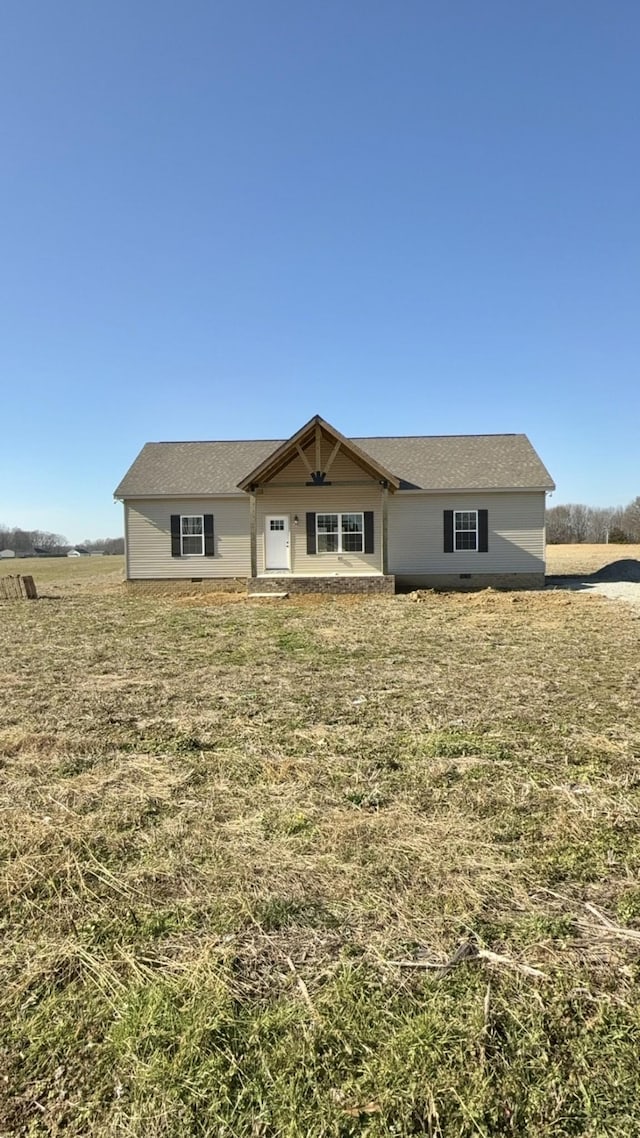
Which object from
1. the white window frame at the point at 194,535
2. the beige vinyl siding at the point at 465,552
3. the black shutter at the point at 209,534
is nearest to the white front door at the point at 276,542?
the black shutter at the point at 209,534

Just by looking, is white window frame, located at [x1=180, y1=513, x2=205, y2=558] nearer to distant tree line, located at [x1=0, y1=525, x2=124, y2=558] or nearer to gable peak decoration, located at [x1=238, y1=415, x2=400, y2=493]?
gable peak decoration, located at [x1=238, y1=415, x2=400, y2=493]

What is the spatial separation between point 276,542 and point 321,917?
660 inches

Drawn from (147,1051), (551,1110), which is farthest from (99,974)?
(551,1110)

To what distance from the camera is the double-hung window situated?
62.0 ft

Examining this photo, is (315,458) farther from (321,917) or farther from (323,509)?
(321,917)

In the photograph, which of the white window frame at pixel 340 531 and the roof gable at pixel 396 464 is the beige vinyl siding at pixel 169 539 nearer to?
the roof gable at pixel 396 464

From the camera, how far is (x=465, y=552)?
19.3 meters

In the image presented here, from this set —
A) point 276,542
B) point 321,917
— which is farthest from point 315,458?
point 321,917

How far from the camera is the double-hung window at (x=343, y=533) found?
62.0 feet

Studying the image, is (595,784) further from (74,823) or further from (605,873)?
(74,823)

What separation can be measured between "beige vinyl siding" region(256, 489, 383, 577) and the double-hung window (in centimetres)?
14

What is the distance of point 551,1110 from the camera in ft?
5.90

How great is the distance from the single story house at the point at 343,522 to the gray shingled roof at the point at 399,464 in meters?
0.07

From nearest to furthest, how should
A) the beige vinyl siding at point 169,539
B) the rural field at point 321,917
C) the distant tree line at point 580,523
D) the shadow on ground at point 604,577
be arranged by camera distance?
the rural field at point 321,917 < the beige vinyl siding at point 169,539 < the shadow on ground at point 604,577 < the distant tree line at point 580,523
